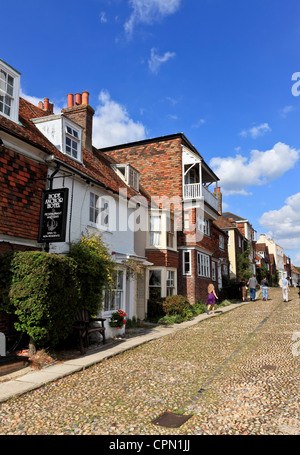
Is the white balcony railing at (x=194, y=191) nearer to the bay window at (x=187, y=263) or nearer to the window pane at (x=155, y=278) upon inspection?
the bay window at (x=187, y=263)

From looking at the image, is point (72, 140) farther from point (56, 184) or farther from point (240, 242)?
point (240, 242)

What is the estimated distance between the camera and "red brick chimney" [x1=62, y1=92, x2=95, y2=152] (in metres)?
16.3

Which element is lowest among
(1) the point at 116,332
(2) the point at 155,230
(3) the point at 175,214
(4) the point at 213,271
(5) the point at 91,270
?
(1) the point at 116,332

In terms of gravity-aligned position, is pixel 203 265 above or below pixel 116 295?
above

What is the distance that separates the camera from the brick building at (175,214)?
64.2ft

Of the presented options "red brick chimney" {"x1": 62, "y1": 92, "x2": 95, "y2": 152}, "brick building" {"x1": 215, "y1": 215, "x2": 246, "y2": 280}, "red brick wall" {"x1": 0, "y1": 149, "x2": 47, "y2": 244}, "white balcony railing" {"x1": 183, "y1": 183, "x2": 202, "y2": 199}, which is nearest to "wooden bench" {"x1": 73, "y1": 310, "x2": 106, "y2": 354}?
"red brick wall" {"x1": 0, "y1": 149, "x2": 47, "y2": 244}

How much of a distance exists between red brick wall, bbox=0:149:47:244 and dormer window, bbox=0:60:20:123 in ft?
5.85

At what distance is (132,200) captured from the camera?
1566 centimetres

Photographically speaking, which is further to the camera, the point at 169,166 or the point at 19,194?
the point at 169,166

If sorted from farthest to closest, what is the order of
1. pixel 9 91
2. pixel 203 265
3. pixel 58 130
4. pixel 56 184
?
pixel 203 265, pixel 58 130, pixel 56 184, pixel 9 91

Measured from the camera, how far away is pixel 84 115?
16375 mm

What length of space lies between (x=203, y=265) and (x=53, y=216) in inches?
624

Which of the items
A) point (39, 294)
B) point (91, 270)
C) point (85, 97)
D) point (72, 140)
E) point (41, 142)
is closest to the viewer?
point (39, 294)

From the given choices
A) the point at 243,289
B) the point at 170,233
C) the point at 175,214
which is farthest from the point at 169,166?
the point at 243,289
